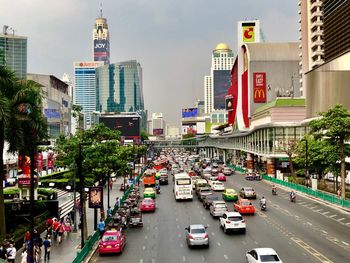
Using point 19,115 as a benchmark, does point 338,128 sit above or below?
below

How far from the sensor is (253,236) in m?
36.2

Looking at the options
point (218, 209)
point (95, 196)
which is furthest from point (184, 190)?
point (95, 196)

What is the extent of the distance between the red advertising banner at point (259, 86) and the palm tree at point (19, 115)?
127m


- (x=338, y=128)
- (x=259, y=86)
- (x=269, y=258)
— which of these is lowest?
(x=269, y=258)

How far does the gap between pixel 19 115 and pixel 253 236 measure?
2000 cm

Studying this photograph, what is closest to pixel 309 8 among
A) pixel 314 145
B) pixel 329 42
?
pixel 329 42

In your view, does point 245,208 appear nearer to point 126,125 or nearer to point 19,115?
point 19,115

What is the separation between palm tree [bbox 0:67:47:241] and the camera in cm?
3725

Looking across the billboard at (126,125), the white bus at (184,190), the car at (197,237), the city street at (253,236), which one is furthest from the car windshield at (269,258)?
the billboard at (126,125)

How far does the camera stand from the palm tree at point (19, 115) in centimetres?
3725

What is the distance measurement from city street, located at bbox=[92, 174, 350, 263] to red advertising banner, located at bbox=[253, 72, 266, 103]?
354 feet

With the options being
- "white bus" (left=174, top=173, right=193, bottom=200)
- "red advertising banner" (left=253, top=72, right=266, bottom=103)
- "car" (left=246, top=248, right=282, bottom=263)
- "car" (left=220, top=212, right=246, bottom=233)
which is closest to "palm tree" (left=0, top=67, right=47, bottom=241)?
"car" (left=220, top=212, right=246, bottom=233)

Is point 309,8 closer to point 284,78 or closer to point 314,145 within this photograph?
point 284,78

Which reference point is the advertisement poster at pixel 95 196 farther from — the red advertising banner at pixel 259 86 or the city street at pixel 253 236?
the red advertising banner at pixel 259 86
